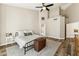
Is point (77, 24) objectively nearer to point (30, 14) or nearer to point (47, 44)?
point (47, 44)

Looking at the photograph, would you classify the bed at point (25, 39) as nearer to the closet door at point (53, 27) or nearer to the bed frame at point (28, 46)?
the bed frame at point (28, 46)

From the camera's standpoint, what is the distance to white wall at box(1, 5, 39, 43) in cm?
186

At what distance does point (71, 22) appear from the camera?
72.3 inches

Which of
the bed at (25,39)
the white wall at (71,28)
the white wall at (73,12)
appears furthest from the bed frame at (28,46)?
the white wall at (73,12)

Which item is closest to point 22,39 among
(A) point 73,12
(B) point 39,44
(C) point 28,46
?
(C) point 28,46

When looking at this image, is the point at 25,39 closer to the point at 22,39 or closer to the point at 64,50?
the point at 22,39

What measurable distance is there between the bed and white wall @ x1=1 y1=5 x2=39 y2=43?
0.09 m

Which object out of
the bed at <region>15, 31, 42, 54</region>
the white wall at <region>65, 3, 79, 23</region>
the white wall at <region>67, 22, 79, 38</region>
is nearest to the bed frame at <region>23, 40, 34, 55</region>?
the bed at <region>15, 31, 42, 54</region>

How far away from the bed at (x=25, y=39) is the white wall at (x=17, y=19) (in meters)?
0.09

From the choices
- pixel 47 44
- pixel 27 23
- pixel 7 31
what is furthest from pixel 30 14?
pixel 47 44

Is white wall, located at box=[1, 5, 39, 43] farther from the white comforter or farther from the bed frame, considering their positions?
the bed frame

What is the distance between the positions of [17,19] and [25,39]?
0.41m

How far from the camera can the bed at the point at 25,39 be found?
1.82m

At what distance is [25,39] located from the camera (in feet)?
6.00
